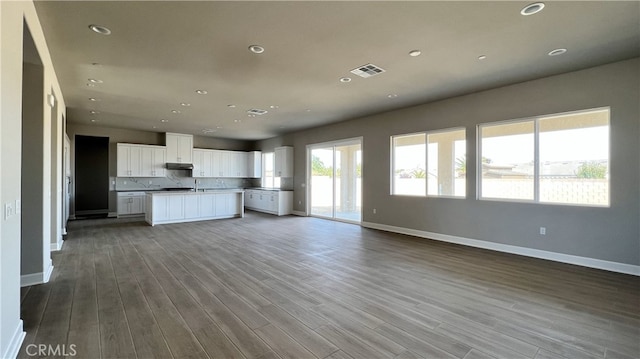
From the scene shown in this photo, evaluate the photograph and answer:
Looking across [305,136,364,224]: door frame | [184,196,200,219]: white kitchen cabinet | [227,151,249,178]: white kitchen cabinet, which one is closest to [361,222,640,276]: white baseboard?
[305,136,364,224]: door frame

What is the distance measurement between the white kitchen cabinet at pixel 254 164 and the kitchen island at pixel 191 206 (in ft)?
8.76

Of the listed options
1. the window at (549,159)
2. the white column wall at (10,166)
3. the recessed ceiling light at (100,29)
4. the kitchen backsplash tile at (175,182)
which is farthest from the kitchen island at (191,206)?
the window at (549,159)

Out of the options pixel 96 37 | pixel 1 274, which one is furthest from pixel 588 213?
pixel 96 37

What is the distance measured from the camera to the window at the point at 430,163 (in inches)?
223

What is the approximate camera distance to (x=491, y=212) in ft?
16.8

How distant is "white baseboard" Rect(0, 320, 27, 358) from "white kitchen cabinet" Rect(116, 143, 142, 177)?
7.78 metres

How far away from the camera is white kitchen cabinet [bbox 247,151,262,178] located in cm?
1159

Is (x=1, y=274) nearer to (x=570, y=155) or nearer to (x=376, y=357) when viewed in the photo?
(x=376, y=357)

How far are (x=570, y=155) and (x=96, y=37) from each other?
6622 millimetres

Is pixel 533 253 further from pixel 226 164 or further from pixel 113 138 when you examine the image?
pixel 113 138

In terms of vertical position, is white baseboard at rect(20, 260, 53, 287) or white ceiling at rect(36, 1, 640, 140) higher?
white ceiling at rect(36, 1, 640, 140)

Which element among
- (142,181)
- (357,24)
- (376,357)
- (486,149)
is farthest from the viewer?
(142,181)

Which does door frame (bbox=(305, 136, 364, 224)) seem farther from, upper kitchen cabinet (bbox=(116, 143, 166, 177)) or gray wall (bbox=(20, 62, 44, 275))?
gray wall (bbox=(20, 62, 44, 275))

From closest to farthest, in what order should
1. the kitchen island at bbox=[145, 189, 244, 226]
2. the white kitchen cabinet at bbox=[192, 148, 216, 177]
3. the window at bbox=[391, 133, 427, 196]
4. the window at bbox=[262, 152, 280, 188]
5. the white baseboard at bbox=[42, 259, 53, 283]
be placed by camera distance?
1. the white baseboard at bbox=[42, 259, 53, 283]
2. the window at bbox=[391, 133, 427, 196]
3. the kitchen island at bbox=[145, 189, 244, 226]
4. the white kitchen cabinet at bbox=[192, 148, 216, 177]
5. the window at bbox=[262, 152, 280, 188]
